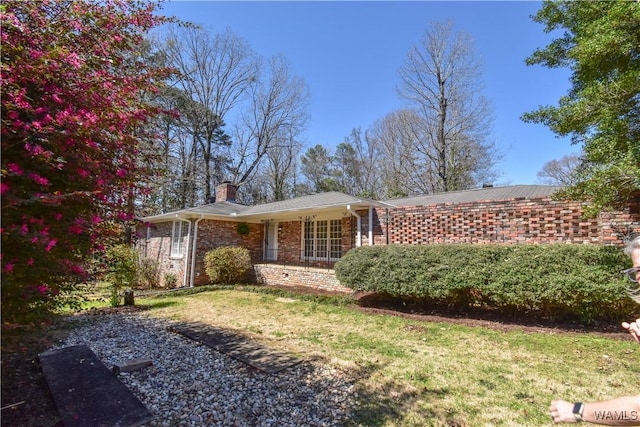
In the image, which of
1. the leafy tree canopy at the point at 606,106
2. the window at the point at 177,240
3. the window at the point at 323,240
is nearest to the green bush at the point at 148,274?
the window at the point at 177,240

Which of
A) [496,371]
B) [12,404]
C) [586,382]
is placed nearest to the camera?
[12,404]

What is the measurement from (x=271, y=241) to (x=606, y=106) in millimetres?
12484

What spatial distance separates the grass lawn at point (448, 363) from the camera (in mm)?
3092

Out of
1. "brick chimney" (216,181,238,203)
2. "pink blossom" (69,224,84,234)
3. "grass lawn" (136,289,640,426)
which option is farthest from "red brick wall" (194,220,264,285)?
"pink blossom" (69,224,84,234)

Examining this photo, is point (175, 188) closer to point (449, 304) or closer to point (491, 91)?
point (449, 304)

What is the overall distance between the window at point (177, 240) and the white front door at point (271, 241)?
3696 millimetres

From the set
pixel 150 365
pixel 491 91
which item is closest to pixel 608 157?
pixel 150 365

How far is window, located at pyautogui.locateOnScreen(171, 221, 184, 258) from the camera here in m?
13.6

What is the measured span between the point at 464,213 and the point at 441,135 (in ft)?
43.4

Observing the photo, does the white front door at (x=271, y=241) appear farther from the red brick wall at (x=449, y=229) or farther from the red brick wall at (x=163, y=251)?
the red brick wall at (x=163, y=251)

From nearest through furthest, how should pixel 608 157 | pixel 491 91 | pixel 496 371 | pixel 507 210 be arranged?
pixel 496 371, pixel 608 157, pixel 507 210, pixel 491 91

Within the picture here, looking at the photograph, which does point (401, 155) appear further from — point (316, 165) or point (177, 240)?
point (177, 240)

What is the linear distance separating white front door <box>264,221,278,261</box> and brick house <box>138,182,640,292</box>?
48 mm

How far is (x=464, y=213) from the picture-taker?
9.07m
